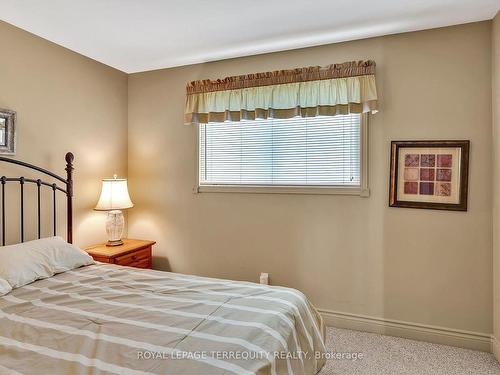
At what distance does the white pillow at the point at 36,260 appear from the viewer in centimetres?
189

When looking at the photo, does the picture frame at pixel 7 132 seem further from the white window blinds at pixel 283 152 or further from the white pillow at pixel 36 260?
the white window blinds at pixel 283 152

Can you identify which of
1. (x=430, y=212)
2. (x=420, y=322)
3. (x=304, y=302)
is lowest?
(x=420, y=322)

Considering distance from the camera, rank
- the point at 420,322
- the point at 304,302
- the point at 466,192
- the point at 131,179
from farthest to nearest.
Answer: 1. the point at 131,179
2. the point at 420,322
3. the point at 466,192
4. the point at 304,302

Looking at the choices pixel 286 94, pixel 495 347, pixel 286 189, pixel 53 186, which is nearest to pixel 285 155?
pixel 286 189

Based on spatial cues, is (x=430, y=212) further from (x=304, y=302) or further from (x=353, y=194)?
(x=304, y=302)

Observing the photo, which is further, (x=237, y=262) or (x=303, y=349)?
(x=237, y=262)

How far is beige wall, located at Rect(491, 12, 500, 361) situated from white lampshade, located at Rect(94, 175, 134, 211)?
3022 mm

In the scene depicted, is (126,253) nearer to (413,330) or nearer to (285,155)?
(285,155)

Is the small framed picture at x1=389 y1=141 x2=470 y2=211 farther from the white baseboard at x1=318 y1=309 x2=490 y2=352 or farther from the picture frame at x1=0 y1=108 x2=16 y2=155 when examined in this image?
the picture frame at x1=0 y1=108 x2=16 y2=155

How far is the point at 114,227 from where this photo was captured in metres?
2.93

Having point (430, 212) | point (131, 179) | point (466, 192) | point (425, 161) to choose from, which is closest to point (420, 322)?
point (430, 212)

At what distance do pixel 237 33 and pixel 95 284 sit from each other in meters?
2.12

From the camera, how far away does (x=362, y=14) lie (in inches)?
85.7

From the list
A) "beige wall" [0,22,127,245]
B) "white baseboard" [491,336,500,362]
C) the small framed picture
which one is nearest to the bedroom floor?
"white baseboard" [491,336,500,362]
